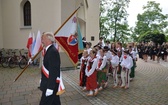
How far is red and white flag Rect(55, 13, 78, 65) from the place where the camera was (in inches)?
240

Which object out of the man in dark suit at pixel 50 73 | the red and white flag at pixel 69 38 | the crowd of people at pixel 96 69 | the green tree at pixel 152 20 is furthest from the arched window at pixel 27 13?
the green tree at pixel 152 20

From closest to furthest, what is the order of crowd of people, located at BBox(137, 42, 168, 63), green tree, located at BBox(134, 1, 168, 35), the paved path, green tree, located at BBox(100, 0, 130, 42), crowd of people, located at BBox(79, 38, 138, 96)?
the paved path → crowd of people, located at BBox(79, 38, 138, 96) → crowd of people, located at BBox(137, 42, 168, 63) → green tree, located at BBox(100, 0, 130, 42) → green tree, located at BBox(134, 1, 168, 35)

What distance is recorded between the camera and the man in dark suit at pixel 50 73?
342cm

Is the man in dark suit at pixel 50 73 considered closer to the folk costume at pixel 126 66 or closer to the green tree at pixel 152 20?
the folk costume at pixel 126 66

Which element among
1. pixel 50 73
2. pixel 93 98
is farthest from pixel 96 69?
pixel 50 73

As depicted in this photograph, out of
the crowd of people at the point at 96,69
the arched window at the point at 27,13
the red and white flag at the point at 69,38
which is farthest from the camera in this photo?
the arched window at the point at 27,13

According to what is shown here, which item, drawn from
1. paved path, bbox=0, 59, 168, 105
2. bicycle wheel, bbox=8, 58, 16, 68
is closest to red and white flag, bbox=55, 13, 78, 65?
paved path, bbox=0, 59, 168, 105

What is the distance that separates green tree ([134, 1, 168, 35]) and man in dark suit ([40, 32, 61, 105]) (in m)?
44.5

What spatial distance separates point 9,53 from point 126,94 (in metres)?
10.8

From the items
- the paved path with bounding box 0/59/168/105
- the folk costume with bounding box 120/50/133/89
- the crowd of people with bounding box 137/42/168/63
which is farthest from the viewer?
the crowd of people with bounding box 137/42/168/63

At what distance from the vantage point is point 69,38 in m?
6.34

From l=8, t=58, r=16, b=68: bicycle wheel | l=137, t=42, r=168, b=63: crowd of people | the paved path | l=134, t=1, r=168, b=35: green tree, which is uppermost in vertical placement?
l=134, t=1, r=168, b=35: green tree

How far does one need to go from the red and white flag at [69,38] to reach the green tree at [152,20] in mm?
41662

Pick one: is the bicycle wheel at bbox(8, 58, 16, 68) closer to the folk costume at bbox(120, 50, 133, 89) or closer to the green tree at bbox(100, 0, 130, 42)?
the folk costume at bbox(120, 50, 133, 89)
